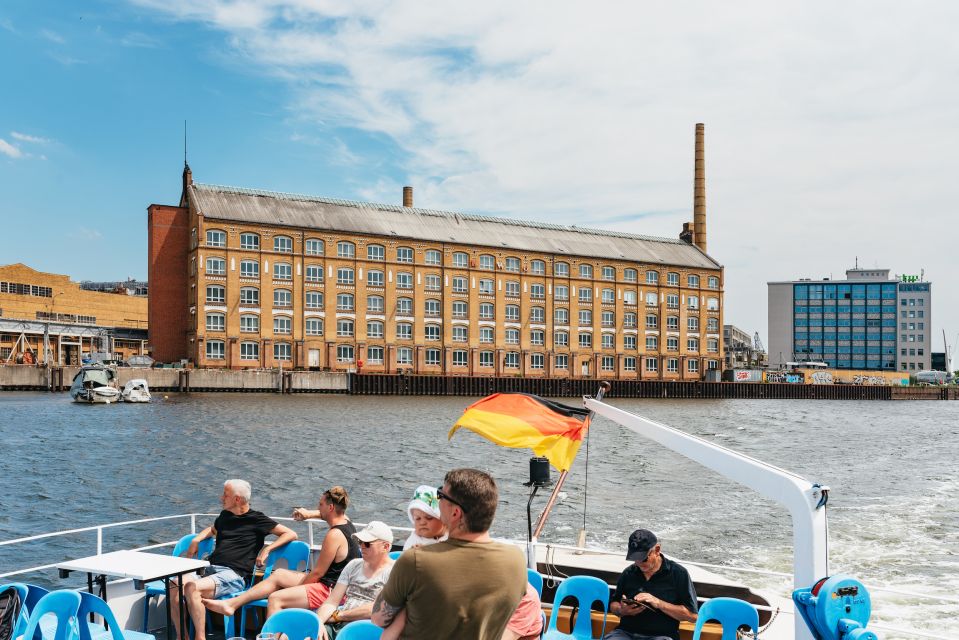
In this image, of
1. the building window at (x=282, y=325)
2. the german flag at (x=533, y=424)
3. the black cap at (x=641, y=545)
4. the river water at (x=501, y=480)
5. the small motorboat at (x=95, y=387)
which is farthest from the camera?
the building window at (x=282, y=325)

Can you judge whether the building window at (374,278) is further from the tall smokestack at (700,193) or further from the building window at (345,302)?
the tall smokestack at (700,193)

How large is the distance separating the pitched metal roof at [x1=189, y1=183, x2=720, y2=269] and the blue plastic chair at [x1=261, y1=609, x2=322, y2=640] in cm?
7865

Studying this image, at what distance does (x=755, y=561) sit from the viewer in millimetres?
18922

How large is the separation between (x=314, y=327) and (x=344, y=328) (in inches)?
132

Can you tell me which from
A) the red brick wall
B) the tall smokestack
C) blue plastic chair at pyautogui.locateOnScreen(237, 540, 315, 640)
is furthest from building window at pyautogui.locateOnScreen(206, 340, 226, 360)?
blue plastic chair at pyautogui.locateOnScreen(237, 540, 315, 640)

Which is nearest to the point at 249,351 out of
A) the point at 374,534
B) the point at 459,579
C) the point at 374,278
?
the point at 374,278

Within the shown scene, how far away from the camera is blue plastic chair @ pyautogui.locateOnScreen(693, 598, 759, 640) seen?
23.0 feet

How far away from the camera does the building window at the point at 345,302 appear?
275 feet

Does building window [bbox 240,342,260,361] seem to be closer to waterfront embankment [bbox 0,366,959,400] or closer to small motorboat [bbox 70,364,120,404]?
waterfront embankment [bbox 0,366,959,400]

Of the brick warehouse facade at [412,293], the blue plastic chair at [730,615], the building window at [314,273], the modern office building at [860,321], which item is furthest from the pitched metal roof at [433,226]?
the blue plastic chair at [730,615]

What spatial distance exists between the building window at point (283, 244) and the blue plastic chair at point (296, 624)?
3095 inches

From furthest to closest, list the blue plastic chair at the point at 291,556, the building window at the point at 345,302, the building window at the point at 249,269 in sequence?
the building window at the point at 345,302 → the building window at the point at 249,269 → the blue plastic chair at the point at 291,556

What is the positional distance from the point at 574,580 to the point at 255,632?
11.0 feet

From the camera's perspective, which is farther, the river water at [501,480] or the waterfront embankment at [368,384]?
the waterfront embankment at [368,384]
